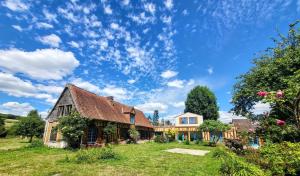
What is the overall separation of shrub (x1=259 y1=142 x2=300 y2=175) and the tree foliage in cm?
638

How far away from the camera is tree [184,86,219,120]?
42625mm

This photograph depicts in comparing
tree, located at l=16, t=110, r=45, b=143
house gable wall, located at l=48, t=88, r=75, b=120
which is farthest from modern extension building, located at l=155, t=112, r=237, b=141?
tree, located at l=16, t=110, r=45, b=143

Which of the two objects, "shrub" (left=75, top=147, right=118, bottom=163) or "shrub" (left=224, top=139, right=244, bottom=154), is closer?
"shrub" (left=75, top=147, right=118, bottom=163)

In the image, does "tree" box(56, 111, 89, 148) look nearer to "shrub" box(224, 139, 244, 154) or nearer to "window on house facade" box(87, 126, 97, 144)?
"window on house facade" box(87, 126, 97, 144)

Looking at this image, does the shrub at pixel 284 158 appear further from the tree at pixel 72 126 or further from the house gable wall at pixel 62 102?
the house gable wall at pixel 62 102

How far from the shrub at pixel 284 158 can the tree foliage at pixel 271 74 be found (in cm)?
638

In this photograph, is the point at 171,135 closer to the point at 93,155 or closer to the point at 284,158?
the point at 93,155

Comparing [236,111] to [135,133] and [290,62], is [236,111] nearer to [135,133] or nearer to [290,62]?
[290,62]

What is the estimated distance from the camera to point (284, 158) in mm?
5035

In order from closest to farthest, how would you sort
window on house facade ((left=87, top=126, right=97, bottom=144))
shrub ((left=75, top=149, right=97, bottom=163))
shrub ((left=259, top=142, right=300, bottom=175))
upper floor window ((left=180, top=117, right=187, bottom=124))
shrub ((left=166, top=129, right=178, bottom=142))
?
A: shrub ((left=259, top=142, right=300, bottom=175))
shrub ((left=75, top=149, right=97, bottom=163))
window on house facade ((left=87, top=126, right=97, bottom=144))
shrub ((left=166, top=129, right=178, bottom=142))
upper floor window ((left=180, top=117, right=187, bottom=124))

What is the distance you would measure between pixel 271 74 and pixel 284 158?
11686 mm

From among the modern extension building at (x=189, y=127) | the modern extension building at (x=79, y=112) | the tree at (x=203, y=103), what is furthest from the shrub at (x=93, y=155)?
the tree at (x=203, y=103)

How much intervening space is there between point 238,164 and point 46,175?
26.1 feet

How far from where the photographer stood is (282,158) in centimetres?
508
